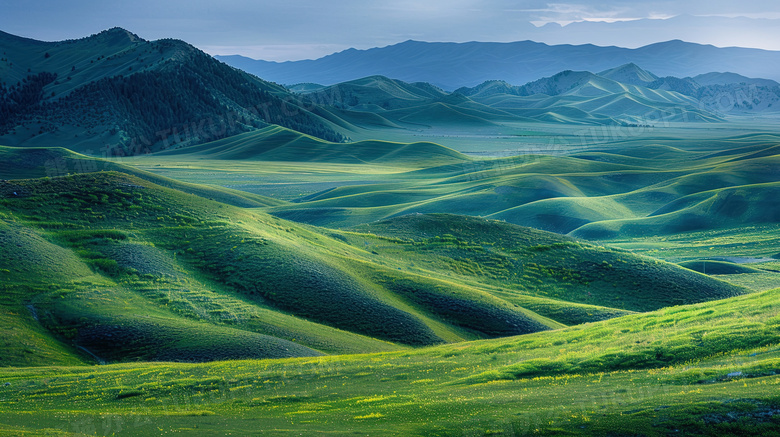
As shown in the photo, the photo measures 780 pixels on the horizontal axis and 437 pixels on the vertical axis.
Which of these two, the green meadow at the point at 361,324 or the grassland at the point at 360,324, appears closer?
the green meadow at the point at 361,324

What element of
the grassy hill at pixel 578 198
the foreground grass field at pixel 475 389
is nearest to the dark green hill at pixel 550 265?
the grassy hill at pixel 578 198

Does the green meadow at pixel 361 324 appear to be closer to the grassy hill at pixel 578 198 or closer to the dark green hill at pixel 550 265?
the dark green hill at pixel 550 265

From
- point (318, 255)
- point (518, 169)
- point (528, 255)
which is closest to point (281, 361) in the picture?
point (318, 255)

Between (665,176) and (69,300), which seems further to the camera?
(665,176)

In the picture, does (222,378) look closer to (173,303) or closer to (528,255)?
(173,303)

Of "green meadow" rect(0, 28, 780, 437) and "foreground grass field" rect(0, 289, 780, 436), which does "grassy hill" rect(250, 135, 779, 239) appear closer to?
"green meadow" rect(0, 28, 780, 437)

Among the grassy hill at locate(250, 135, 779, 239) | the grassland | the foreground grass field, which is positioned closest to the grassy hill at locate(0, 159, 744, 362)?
the grassland

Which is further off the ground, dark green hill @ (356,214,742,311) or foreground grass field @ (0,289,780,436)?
foreground grass field @ (0,289,780,436)

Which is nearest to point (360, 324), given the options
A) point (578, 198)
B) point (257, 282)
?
point (257, 282)
